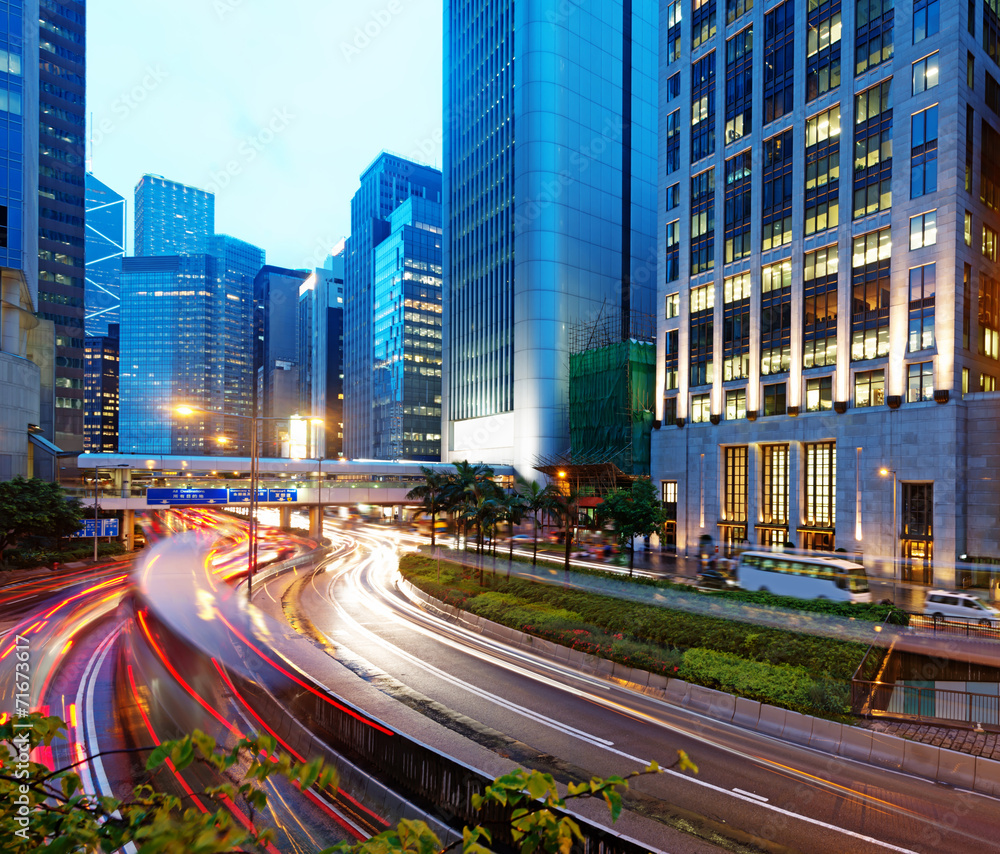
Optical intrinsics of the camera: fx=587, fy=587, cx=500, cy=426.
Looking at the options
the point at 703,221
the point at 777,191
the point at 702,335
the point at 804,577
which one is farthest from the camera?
the point at 703,221

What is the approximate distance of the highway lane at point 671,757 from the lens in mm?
11750

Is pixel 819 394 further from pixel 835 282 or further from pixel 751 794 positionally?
pixel 751 794

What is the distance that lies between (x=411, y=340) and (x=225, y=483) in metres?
78.6

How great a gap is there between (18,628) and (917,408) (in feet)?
175

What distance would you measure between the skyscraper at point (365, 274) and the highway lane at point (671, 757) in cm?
13033

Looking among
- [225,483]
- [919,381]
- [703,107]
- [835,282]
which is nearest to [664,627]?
[919,381]

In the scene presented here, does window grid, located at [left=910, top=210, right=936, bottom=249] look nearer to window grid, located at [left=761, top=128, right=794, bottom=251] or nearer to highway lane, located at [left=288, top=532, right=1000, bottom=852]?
window grid, located at [left=761, top=128, right=794, bottom=251]

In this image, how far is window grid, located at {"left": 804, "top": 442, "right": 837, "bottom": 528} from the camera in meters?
46.0

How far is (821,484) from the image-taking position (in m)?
47.0

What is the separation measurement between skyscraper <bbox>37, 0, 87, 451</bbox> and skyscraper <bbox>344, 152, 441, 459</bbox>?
67.8 metres

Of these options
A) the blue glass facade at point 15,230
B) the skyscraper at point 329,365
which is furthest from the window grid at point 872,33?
the skyscraper at point 329,365

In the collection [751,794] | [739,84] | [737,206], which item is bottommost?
[751,794]

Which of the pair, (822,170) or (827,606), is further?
(822,170)

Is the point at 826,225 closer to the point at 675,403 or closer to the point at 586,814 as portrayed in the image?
the point at 675,403
